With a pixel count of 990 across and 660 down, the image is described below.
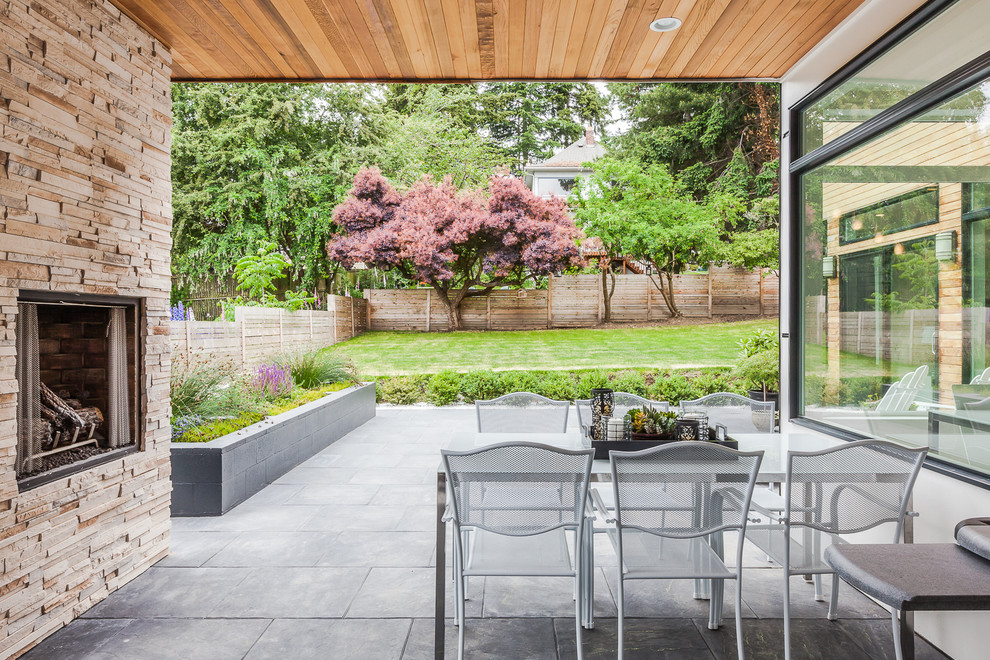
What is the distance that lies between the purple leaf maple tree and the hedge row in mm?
3956

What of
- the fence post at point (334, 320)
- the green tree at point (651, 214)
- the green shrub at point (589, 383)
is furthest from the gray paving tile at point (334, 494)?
the green tree at point (651, 214)

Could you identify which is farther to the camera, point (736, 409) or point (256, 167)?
point (256, 167)

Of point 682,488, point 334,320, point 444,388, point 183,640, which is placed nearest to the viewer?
point 682,488

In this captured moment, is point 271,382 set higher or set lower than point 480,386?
higher

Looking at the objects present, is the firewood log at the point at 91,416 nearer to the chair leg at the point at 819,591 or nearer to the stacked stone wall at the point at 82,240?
the stacked stone wall at the point at 82,240

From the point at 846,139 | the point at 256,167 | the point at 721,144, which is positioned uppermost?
the point at 721,144

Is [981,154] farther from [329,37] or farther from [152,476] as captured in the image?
[152,476]

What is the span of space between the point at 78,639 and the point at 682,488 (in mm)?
2411

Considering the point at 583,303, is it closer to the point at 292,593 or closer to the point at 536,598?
the point at 536,598

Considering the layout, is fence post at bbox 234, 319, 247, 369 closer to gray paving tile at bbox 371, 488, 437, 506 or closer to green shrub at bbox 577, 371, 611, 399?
gray paving tile at bbox 371, 488, 437, 506

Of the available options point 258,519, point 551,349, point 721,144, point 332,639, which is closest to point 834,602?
point 332,639

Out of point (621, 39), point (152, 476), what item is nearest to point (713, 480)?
point (621, 39)

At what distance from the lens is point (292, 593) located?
2.81 metres

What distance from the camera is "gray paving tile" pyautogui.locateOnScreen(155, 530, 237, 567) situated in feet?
10.4
